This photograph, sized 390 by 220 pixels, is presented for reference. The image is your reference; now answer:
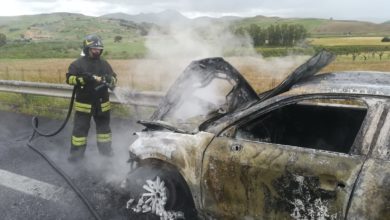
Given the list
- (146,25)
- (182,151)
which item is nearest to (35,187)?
(182,151)

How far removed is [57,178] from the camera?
5.33 m

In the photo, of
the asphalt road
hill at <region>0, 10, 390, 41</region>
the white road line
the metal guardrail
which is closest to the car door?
the asphalt road

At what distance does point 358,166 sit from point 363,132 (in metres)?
0.24

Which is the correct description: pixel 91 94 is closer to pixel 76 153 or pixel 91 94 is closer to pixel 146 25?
pixel 76 153

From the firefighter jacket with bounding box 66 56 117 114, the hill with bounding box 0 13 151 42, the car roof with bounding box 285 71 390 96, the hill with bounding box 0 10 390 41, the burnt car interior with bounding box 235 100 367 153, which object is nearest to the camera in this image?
the car roof with bounding box 285 71 390 96

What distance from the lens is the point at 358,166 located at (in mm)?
2826

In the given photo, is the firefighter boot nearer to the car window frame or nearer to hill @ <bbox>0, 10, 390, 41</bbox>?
hill @ <bbox>0, 10, 390, 41</bbox>

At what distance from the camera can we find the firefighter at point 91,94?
5781 mm

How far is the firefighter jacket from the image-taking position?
5.76 metres

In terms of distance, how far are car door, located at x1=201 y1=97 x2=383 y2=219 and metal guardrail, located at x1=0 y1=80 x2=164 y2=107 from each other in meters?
2.97

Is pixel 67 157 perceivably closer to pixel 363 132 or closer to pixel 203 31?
pixel 203 31

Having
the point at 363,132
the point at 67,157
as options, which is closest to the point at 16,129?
the point at 67,157

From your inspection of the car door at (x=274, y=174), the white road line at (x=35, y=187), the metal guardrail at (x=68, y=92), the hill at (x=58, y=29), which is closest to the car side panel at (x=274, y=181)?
the car door at (x=274, y=174)

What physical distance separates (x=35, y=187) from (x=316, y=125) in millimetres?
3353
